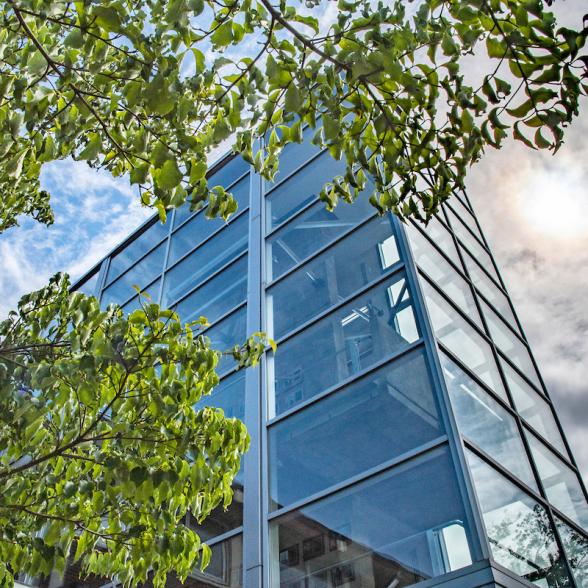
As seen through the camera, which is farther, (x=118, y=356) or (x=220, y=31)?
(x=118, y=356)

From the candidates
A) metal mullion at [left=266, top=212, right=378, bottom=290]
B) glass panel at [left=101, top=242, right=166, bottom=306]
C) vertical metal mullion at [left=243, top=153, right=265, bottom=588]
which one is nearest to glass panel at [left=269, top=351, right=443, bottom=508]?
vertical metal mullion at [left=243, top=153, right=265, bottom=588]

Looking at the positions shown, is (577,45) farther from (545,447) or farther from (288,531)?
(545,447)

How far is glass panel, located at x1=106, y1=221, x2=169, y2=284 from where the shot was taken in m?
14.3

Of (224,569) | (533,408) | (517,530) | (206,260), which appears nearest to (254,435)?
(224,569)

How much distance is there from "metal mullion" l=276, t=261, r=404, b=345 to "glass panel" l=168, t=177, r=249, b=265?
4427mm

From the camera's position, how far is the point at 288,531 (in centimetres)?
632

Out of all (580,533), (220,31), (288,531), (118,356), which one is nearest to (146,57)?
(220,31)

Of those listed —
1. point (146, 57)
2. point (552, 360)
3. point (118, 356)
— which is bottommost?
point (118, 356)

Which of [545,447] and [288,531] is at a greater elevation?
[545,447]

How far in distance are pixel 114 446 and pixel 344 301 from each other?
436 cm

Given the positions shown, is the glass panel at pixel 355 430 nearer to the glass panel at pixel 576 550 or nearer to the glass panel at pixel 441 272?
the glass panel at pixel 441 272

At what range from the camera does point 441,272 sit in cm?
815

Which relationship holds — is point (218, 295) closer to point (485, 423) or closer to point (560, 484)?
point (485, 423)

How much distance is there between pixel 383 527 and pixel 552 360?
5843 millimetres
